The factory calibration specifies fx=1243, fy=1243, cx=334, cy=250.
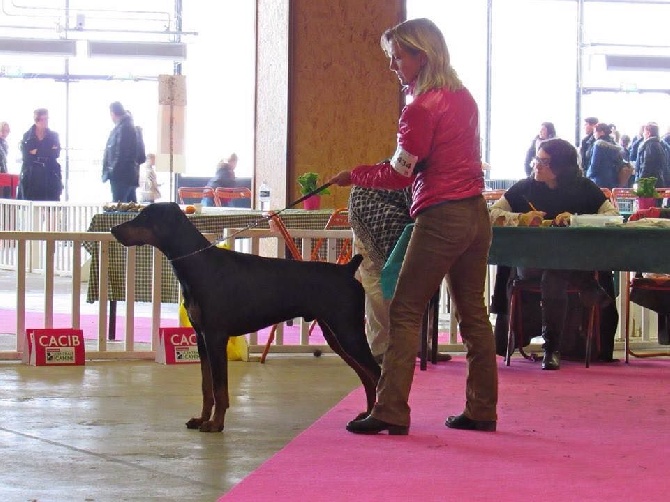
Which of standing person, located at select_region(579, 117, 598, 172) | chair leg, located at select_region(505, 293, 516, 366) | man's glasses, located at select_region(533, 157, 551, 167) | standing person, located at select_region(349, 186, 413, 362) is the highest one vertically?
standing person, located at select_region(579, 117, 598, 172)

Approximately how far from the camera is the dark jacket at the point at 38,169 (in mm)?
13836

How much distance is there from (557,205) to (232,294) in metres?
2.45

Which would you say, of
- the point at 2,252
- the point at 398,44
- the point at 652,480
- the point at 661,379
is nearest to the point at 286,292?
the point at 398,44

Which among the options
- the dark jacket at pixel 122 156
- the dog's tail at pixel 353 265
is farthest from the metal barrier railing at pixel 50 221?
the dog's tail at pixel 353 265

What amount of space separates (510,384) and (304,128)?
355cm

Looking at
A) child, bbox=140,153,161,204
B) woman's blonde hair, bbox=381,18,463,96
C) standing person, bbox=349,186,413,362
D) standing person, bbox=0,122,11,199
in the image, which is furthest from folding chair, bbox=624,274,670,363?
standing person, bbox=0,122,11,199

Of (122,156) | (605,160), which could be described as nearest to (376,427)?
(122,156)

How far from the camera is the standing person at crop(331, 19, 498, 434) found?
13.4ft

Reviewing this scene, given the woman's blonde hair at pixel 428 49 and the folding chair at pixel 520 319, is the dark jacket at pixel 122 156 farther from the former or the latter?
the woman's blonde hair at pixel 428 49

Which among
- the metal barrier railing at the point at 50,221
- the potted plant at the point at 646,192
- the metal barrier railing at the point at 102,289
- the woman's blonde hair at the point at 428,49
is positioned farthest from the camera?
the metal barrier railing at the point at 50,221

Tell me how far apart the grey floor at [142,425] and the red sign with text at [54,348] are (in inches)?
3.3

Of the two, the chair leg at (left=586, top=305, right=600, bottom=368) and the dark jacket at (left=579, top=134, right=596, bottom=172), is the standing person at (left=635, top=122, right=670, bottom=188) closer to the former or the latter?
the dark jacket at (left=579, top=134, right=596, bottom=172)

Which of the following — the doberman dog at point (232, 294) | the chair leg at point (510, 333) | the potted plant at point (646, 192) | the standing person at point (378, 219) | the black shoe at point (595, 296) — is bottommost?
the chair leg at point (510, 333)

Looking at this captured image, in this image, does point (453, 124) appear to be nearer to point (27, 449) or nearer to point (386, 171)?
point (386, 171)
